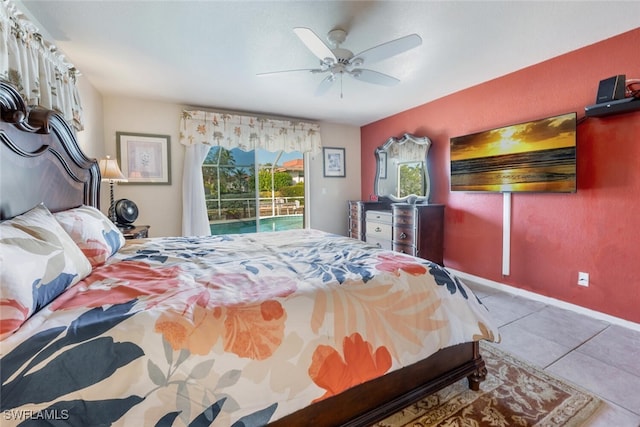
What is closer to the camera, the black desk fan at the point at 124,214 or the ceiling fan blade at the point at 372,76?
the ceiling fan blade at the point at 372,76

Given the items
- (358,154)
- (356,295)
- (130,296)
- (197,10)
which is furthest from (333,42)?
(358,154)

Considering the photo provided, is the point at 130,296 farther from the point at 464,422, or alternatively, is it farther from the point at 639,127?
the point at 639,127

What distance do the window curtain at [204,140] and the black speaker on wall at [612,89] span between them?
3.67 meters

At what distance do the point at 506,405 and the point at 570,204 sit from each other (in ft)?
6.80

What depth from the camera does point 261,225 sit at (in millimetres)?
4648

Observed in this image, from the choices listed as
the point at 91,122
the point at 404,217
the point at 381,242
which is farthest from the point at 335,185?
the point at 91,122

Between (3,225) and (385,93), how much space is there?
353 centimetres

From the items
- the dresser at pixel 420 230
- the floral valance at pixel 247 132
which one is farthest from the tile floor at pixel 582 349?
the floral valance at pixel 247 132

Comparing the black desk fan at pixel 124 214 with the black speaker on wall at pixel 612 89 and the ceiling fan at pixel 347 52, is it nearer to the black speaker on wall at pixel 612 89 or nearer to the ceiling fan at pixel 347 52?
the ceiling fan at pixel 347 52

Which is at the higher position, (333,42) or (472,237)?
(333,42)

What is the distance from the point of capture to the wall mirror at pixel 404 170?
12.9 ft

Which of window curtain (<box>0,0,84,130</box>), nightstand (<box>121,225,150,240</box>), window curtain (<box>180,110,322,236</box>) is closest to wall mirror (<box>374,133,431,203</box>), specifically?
→ window curtain (<box>180,110,322,236</box>)

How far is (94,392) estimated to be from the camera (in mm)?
804

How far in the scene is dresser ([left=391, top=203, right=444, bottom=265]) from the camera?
3.52 m
